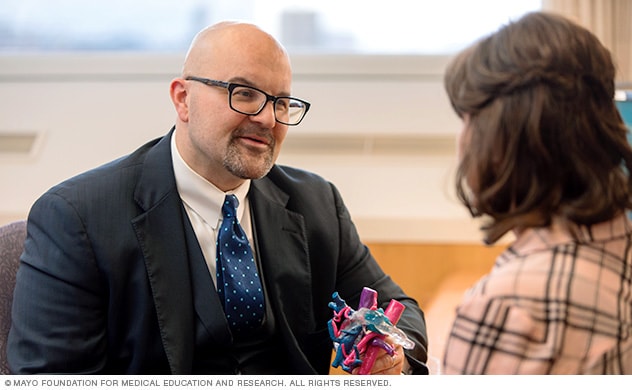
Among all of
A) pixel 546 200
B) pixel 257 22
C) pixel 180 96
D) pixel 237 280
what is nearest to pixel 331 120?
pixel 257 22

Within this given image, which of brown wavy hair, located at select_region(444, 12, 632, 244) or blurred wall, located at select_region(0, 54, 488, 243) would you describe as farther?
blurred wall, located at select_region(0, 54, 488, 243)

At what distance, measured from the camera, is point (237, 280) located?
5.02 feet

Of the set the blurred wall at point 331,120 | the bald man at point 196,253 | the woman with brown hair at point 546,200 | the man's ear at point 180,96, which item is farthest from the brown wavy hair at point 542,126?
the blurred wall at point 331,120

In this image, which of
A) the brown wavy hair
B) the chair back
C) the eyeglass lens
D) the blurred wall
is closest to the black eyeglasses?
the eyeglass lens

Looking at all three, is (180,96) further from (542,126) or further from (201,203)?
(542,126)

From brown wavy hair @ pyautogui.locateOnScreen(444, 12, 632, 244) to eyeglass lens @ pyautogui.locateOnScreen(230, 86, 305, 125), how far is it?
0.58 metres

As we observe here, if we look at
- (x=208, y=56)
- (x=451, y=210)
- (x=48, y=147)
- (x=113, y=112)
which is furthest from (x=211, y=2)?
(x=208, y=56)

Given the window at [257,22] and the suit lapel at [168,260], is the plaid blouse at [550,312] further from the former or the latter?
the window at [257,22]

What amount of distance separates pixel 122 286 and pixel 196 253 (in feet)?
0.48

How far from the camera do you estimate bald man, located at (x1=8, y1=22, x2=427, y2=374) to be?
1445mm

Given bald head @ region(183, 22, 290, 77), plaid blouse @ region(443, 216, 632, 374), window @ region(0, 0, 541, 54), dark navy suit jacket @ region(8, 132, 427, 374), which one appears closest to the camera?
plaid blouse @ region(443, 216, 632, 374)

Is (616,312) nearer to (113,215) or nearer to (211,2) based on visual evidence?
(113,215)

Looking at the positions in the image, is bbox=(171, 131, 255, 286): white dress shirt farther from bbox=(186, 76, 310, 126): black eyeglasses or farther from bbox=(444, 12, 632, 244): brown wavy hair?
bbox=(444, 12, 632, 244): brown wavy hair

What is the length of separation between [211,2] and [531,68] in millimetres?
2194
